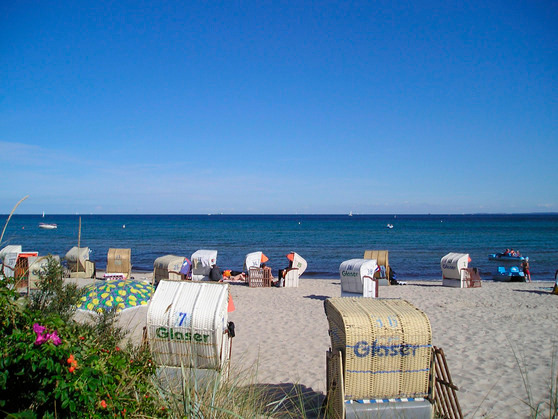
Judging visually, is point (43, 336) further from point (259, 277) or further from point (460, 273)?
point (460, 273)

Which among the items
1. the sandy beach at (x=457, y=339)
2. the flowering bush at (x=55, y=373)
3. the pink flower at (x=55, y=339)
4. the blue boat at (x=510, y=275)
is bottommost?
the blue boat at (x=510, y=275)

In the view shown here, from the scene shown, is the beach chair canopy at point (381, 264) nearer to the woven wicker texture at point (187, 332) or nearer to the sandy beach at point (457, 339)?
the sandy beach at point (457, 339)

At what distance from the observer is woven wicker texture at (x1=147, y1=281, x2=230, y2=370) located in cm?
512

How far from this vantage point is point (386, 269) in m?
19.3

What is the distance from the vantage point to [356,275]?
1306 centimetres

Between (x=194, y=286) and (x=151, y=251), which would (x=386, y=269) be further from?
(x=151, y=251)

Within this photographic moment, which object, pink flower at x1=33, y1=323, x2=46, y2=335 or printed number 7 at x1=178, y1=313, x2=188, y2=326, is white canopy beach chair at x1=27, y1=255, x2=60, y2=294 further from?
pink flower at x1=33, y1=323, x2=46, y2=335

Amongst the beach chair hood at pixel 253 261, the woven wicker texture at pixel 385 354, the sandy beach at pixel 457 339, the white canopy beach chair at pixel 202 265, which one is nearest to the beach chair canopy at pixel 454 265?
the sandy beach at pixel 457 339

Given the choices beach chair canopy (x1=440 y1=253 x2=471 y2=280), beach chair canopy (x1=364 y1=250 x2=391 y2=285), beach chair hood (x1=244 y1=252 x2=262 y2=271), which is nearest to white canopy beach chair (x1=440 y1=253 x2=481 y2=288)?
beach chair canopy (x1=440 y1=253 x2=471 y2=280)

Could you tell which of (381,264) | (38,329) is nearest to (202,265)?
(381,264)

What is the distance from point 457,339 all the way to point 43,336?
861cm

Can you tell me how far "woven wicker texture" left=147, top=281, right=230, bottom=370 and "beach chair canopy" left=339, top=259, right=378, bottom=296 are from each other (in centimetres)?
820

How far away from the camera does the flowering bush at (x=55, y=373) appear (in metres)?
2.54

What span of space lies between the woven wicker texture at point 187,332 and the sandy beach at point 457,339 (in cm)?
34
